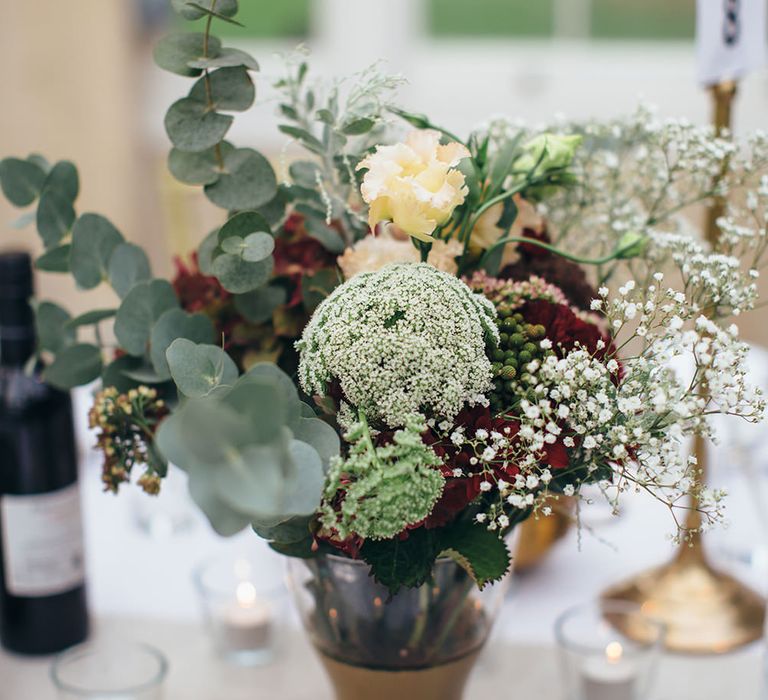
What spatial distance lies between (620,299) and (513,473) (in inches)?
4.7

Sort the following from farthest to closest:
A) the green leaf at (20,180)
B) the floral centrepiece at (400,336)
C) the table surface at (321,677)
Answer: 1. the table surface at (321,677)
2. the green leaf at (20,180)
3. the floral centrepiece at (400,336)

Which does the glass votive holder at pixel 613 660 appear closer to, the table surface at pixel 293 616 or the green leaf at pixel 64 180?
the table surface at pixel 293 616

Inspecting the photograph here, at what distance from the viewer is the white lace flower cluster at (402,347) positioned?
0.49 metres

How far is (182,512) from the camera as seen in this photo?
1.10 metres

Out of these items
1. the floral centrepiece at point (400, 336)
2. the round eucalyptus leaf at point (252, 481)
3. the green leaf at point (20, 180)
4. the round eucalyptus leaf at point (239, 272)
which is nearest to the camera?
the round eucalyptus leaf at point (252, 481)

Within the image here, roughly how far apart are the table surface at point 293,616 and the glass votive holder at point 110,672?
0.31 feet

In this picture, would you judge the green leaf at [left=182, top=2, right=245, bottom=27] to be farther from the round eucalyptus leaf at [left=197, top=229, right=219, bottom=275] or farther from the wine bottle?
the wine bottle

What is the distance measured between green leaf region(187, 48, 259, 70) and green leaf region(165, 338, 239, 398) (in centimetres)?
19

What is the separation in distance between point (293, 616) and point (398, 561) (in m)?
0.38

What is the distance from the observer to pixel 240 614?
85 cm

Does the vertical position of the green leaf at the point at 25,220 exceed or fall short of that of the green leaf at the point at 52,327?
it exceeds it

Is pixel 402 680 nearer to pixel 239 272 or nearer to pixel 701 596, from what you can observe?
pixel 239 272

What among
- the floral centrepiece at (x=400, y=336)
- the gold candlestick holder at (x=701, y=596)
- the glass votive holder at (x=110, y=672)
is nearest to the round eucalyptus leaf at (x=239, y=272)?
the floral centrepiece at (x=400, y=336)

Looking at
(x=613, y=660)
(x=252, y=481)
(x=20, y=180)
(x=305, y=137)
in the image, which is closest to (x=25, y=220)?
(x=20, y=180)
